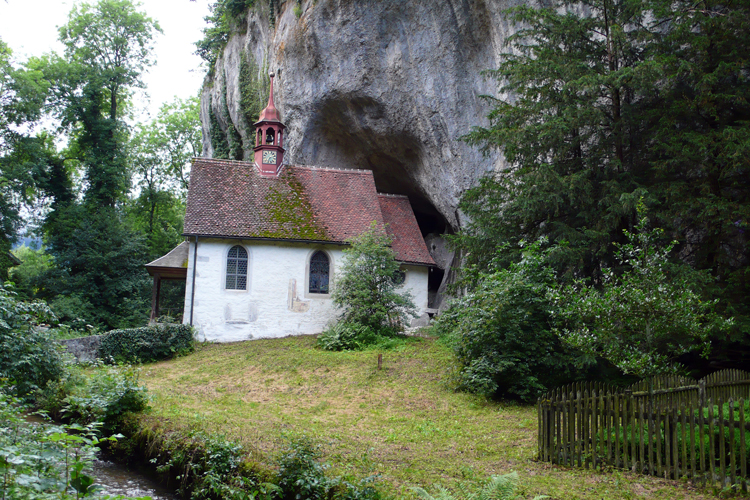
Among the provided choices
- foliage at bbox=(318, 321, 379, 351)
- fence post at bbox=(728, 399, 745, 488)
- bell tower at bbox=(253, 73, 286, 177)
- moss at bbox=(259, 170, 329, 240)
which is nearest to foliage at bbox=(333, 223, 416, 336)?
foliage at bbox=(318, 321, 379, 351)

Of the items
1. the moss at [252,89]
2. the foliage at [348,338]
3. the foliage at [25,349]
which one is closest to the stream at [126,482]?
the foliage at [25,349]

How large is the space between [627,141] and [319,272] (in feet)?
40.5

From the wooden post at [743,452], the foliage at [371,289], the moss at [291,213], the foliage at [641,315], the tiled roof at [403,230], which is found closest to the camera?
the wooden post at [743,452]

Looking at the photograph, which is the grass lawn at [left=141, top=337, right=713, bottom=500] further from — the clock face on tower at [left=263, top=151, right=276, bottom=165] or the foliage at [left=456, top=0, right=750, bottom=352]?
the clock face on tower at [left=263, top=151, right=276, bottom=165]

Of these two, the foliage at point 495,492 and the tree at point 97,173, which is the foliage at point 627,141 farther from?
the tree at point 97,173

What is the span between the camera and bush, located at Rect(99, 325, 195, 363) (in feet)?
57.9

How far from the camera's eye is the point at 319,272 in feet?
72.2

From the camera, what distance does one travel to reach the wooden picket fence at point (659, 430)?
650 centimetres

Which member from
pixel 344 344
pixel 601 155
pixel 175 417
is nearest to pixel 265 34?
pixel 344 344

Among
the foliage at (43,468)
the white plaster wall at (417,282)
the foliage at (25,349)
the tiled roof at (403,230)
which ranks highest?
the tiled roof at (403,230)

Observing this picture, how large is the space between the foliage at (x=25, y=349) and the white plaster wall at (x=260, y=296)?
9.02 metres

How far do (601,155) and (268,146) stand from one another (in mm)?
14382

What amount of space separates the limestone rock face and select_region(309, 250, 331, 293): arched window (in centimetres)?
569

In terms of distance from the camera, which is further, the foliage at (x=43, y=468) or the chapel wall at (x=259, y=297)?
the chapel wall at (x=259, y=297)
